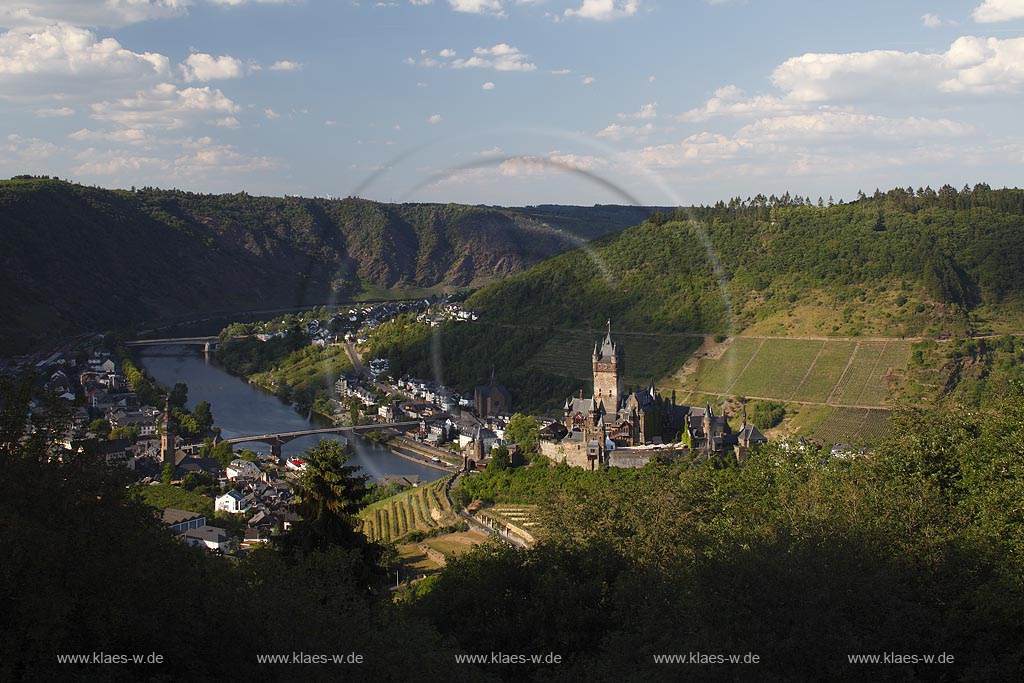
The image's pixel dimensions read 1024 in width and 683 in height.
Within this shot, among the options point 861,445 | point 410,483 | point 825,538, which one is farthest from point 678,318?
point 825,538

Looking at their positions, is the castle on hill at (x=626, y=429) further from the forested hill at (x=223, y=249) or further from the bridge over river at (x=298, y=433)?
the forested hill at (x=223, y=249)

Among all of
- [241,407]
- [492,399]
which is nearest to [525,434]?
[492,399]

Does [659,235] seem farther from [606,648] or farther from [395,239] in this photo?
[606,648]

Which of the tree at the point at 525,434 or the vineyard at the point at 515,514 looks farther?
the tree at the point at 525,434

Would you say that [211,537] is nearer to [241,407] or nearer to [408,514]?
[408,514]

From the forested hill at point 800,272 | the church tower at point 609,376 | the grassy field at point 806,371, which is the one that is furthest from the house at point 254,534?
the forested hill at point 800,272
